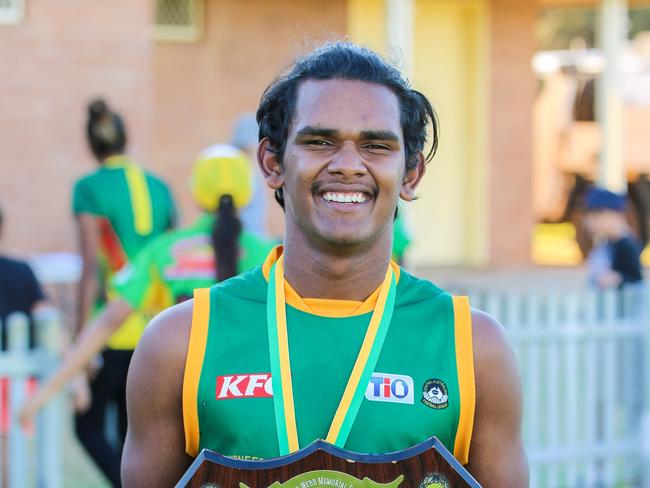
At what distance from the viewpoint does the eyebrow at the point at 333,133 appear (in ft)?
8.26

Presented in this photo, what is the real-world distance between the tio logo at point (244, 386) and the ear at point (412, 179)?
0.50 meters

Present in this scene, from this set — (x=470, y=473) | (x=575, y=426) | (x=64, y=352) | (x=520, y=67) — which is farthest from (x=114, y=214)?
(x=520, y=67)

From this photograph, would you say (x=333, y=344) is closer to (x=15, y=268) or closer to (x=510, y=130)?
(x=15, y=268)

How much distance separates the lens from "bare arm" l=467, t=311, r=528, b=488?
2.51 meters

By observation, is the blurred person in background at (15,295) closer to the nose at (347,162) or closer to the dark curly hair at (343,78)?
the dark curly hair at (343,78)

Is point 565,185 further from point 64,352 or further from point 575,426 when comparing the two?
point 64,352

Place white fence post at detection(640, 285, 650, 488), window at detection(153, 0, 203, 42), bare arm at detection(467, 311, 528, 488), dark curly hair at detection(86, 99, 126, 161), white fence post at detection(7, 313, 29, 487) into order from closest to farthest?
bare arm at detection(467, 311, 528, 488), white fence post at detection(7, 313, 29, 487), dark curly hair at detection(86, 99, 126, 161), white fence post at detection(640, 285, 650, 488), window at detection(153, 0, 203, 42)

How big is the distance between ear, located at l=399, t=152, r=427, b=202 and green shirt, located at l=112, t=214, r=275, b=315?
2159 mm

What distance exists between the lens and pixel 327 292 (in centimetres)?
258

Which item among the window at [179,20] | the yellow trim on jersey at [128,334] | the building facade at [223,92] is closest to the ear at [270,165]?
the yellow trim on jersey at [128,334]

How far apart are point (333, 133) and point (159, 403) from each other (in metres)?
A: 0.61

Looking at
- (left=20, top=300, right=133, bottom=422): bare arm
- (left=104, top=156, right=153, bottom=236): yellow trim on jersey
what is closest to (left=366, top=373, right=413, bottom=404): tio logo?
(left=20, top=300, right=133, bottom=422): bare arm

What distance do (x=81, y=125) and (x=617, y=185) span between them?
21.8 ft

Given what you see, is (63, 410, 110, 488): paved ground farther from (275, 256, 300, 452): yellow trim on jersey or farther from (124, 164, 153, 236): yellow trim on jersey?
(275, 256, 300, 452): yellow trim on jersey
